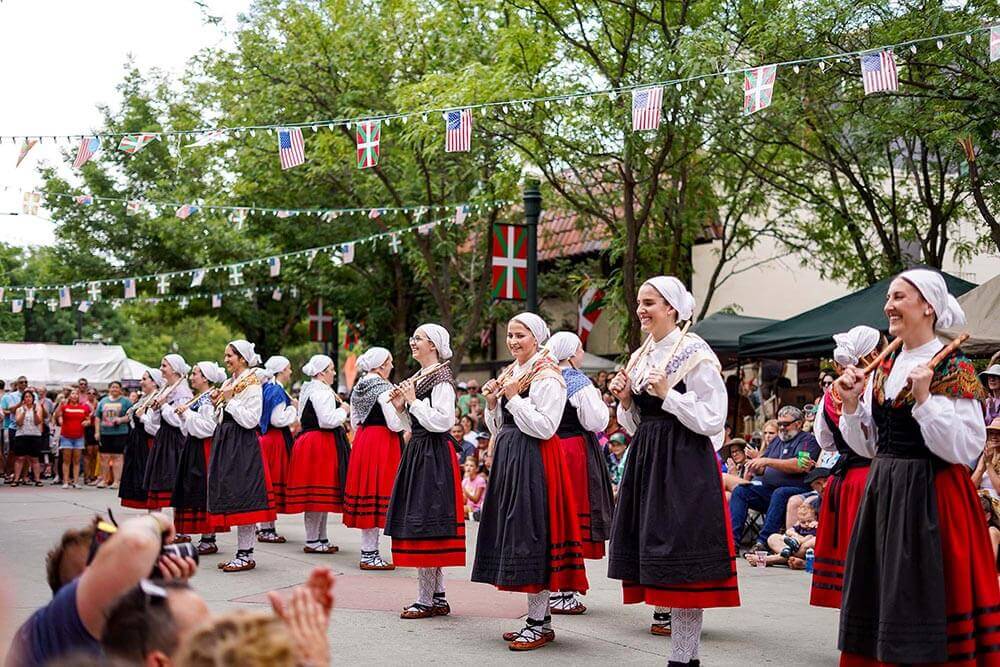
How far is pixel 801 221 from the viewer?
60.1 ft

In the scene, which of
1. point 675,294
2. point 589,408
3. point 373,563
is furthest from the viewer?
point 373,563

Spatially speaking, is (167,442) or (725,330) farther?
(725,330)

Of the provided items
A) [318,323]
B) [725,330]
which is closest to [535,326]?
[725,330]

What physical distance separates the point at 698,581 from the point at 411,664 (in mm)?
1650

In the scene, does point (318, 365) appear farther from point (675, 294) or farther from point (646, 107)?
point (675, 294)

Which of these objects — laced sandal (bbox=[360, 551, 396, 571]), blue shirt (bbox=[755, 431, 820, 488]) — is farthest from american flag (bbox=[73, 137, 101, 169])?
blue shirt (bbox=[755, 431, 820, 488])

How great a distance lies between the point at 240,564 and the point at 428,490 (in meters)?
2.63

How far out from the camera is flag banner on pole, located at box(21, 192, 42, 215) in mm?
17125

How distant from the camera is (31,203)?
1723cm

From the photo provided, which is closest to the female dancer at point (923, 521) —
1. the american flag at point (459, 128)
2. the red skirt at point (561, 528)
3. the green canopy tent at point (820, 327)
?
the red skirt at point (561, 528)

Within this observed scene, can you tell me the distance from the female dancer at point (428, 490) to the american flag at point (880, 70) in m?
4.44

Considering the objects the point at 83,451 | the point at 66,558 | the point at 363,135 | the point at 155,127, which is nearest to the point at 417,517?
the point at 66,558

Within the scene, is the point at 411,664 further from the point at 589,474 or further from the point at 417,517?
the point at 589,474

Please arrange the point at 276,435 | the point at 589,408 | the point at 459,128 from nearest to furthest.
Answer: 1. the point at 589,408
2. the point at 276,435
3. the point at 459,128
